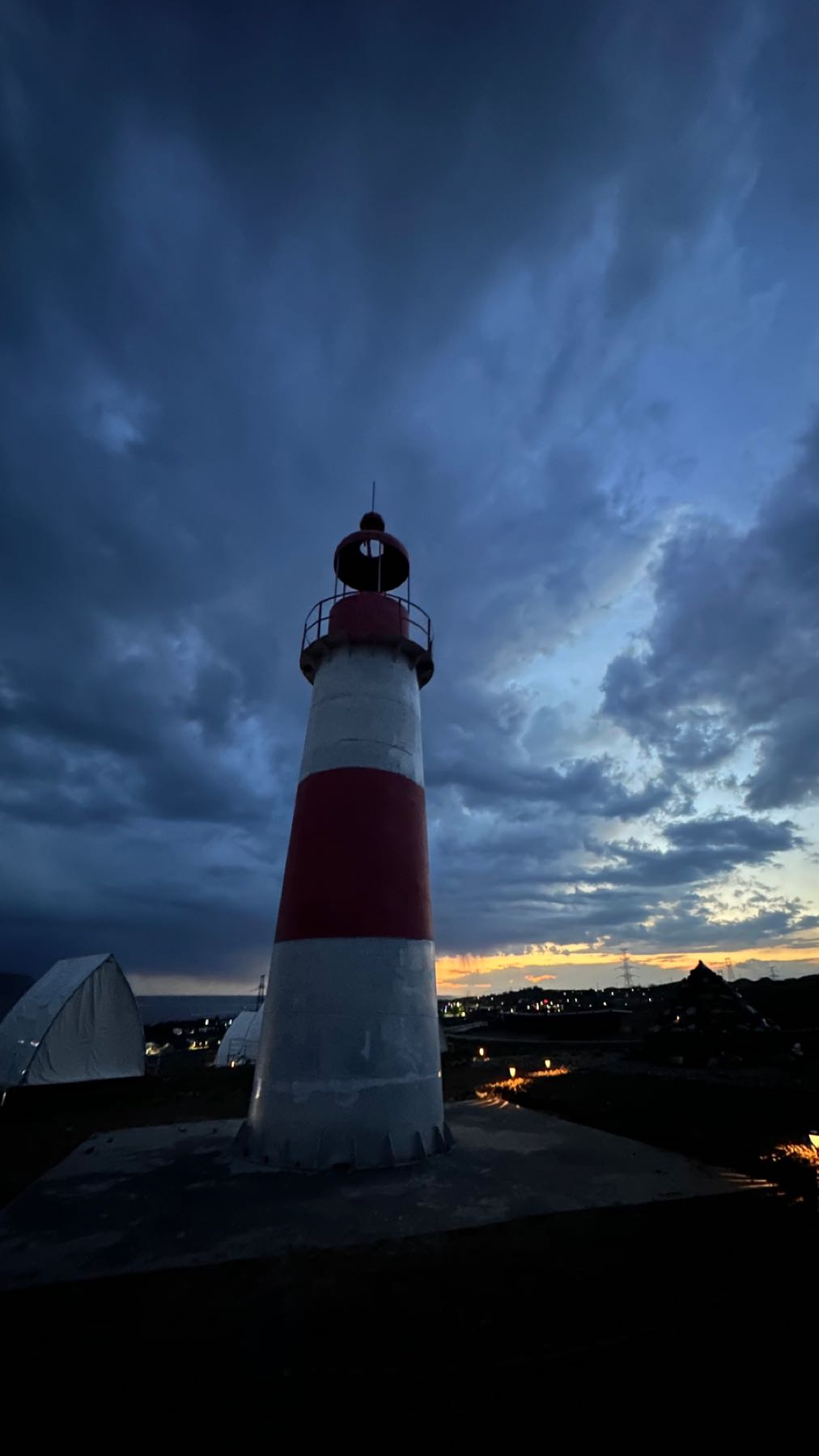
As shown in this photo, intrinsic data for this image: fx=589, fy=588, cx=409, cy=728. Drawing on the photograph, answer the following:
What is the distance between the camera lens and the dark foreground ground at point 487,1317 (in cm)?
483

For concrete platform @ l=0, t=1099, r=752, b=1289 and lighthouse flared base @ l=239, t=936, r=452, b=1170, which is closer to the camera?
concrete platform @ l=0, t=1099, r=752, b=1289

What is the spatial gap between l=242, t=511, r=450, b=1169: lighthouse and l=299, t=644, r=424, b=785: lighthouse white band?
3 centimetres

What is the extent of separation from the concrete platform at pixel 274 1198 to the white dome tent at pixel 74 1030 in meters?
14.2

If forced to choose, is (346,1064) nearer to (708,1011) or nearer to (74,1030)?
(74,1030)

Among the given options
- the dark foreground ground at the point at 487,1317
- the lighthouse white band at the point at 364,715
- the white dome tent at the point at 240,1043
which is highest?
the lighthouse white band at the point at 364,715

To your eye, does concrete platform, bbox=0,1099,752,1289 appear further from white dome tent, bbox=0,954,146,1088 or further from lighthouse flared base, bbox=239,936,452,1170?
white dome tent, bbox=0,954,146,1088

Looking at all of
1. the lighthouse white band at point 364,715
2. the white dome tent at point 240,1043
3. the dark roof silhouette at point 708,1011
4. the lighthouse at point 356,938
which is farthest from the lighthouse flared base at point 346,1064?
the white dome tent at point 240,1043

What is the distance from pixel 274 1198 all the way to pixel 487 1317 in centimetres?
497

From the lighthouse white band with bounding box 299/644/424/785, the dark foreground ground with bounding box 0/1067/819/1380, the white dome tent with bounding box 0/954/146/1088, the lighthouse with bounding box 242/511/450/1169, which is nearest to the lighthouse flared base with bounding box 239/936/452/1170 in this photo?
the lighthouse with bounding box 242/511/450/1169

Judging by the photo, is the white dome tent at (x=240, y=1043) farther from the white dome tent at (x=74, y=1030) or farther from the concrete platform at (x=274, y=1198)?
the concrete platform at (x=274, y=1198)

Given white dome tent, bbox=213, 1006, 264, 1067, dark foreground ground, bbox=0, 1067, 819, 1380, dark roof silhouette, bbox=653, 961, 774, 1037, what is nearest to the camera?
dark foreground ground, bbox=0, 1067, 819, 1380

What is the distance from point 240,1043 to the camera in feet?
119

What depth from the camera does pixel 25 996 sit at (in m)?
26.6

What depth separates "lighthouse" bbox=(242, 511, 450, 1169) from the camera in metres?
11.1
